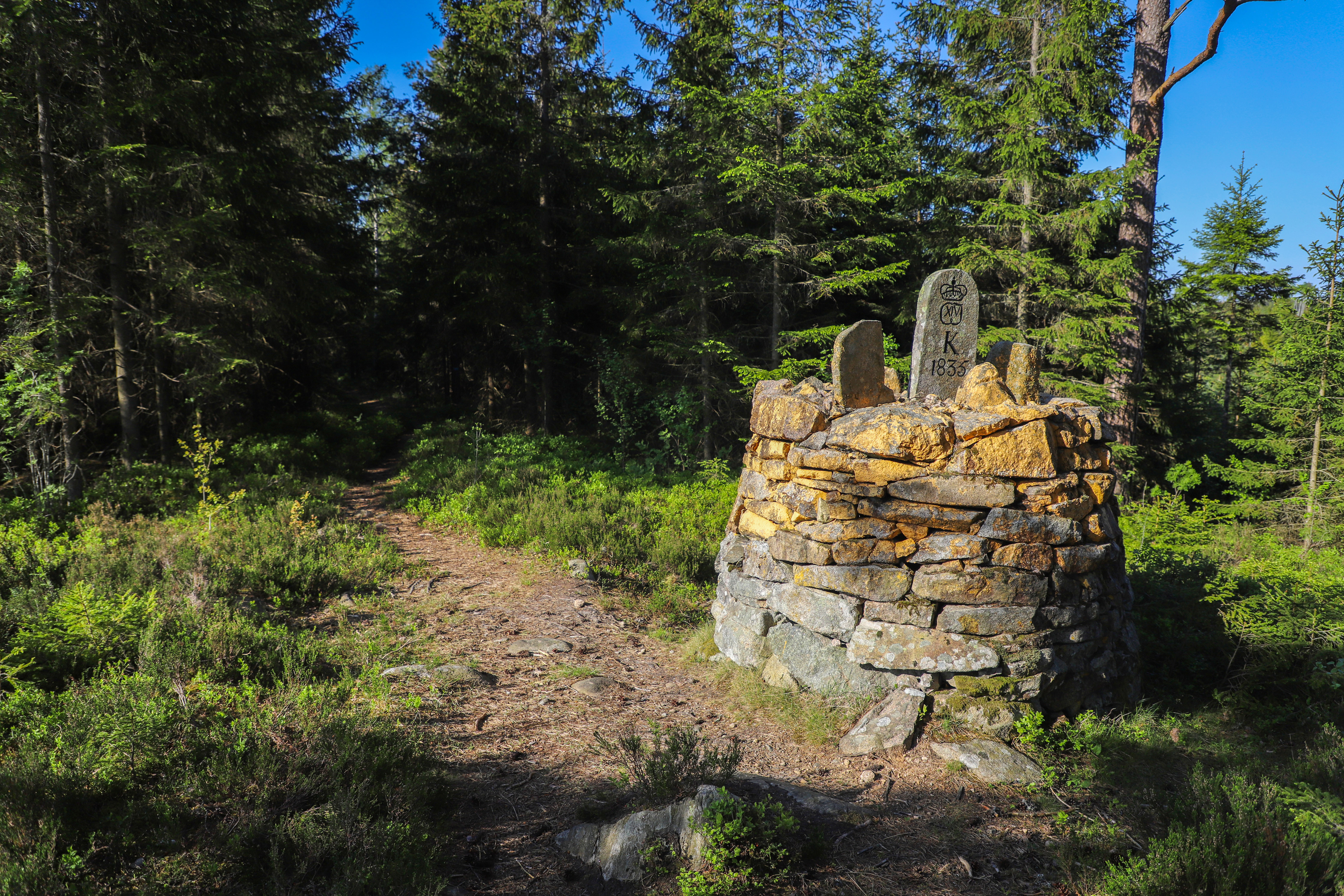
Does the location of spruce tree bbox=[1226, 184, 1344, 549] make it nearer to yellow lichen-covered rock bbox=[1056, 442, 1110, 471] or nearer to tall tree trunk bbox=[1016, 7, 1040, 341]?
tall tree trunk bbox=[1016, 7, 1040, 341]

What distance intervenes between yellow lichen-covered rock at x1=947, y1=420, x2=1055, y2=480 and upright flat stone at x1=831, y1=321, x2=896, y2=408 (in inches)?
34.7

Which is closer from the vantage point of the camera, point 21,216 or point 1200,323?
point 21,216

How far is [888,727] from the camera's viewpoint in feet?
13.6

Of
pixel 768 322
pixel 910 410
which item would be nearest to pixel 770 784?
pixel 910 410

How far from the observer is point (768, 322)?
12984 mm

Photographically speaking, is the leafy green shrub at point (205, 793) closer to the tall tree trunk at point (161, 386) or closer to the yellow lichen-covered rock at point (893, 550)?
the yellow lichen-covered rock at point (893, 550)

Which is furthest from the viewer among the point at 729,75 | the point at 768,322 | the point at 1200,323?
the point at 1200,323

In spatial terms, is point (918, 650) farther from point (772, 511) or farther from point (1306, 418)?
point (1306, 418)

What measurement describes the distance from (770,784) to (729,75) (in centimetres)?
1225

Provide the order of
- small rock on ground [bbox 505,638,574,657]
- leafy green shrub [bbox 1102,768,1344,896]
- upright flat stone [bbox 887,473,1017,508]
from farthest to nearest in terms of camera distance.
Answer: small rock on ground [bbox 505,638,574,657] → upright flat stone [bbox 887,473,1017,508] → leafy green shrub [bbox 1102,768,1344,896]

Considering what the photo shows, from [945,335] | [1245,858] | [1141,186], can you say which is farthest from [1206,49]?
[1245,858]

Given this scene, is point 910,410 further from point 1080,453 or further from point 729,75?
point 729,75

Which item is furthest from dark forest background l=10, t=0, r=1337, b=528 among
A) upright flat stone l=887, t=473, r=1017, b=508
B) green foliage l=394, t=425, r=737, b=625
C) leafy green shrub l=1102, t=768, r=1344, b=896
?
leafy green shrub l=1102, t=768, r=1344, b=896

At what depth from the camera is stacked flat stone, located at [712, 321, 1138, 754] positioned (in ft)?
13.8
